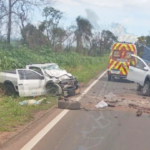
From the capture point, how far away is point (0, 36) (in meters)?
23.3

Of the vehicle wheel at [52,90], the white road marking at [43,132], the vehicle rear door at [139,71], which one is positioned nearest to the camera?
the white road marking at [43,132]

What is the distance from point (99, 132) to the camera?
699 centimetres

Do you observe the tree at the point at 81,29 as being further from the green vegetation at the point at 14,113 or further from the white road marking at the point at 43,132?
the white road marking at the point at 43,132

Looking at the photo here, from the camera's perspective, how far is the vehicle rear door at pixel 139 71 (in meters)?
14.4

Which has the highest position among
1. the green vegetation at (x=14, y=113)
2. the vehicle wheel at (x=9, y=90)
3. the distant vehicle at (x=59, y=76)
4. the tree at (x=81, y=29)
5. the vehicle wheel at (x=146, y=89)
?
the tree at (x=81, y=29)

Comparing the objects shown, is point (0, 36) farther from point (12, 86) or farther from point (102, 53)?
point (102, 53)

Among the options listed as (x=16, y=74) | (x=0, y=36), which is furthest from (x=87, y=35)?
(x=16, y=74)

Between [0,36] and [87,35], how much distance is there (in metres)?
26.3

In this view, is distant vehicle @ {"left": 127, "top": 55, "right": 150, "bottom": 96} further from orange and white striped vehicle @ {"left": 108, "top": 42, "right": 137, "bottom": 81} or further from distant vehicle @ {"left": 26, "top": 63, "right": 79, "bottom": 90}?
orange and white striped vehicle @ {"left": 108, "top": 42, "right": 137, "bottom": 81}

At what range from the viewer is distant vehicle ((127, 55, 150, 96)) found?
14023 mm

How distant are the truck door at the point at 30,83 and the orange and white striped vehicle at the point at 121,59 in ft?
30.2

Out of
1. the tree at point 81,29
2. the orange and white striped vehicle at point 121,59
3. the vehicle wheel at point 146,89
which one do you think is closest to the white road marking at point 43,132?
the vehicle wheel at point 146,89

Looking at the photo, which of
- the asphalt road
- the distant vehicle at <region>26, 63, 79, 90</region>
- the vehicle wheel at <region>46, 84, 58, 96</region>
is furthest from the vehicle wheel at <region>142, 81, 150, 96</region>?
the asphalt road

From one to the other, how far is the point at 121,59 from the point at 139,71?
582 centimetres
